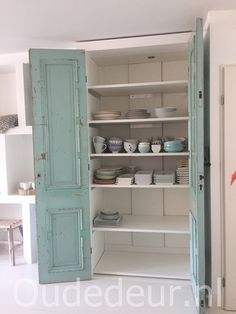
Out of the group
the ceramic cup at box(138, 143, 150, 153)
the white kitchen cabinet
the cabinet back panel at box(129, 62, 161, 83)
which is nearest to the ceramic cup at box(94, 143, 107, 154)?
the white kitchen cabinet

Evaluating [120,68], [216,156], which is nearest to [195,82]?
[216,156]

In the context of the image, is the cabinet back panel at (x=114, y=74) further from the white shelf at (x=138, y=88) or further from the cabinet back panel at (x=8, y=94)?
the cabinet back panel at (x=8, y=94)

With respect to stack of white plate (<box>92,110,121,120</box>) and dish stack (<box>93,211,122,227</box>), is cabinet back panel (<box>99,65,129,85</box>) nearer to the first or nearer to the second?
stack of white plate (<box>92,110,121,120</box>)

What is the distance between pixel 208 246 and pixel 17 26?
8.36ft

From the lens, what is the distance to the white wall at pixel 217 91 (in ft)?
7.34

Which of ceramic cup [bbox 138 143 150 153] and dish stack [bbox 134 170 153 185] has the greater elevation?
ceramic cup [bbox 138 143 150 153]

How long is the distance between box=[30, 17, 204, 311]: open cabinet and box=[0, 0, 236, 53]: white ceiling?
0.58 feet

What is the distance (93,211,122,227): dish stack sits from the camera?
296cm

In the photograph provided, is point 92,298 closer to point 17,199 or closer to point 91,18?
point 17,199

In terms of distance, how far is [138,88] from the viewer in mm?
2965

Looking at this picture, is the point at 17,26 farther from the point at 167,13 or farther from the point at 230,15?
the point at 230,15

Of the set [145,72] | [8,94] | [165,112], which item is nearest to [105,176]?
[165,112]

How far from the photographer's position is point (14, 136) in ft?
11.6

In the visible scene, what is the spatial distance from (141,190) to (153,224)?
0.49 meters
